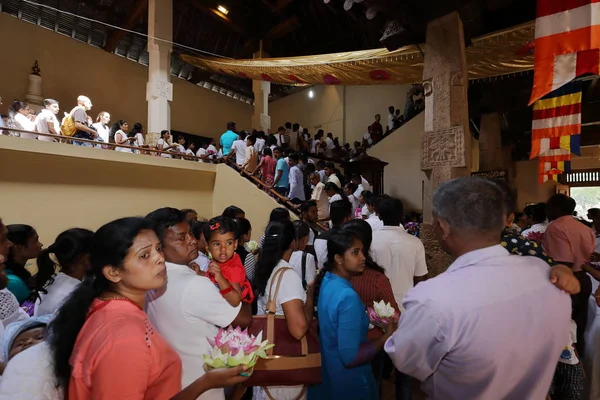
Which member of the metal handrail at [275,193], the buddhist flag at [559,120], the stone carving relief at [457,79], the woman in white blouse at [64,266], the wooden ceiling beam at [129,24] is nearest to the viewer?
the woman in white blouse at [64,266]

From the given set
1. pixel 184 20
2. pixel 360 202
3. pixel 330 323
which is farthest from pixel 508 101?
pixel 184 20

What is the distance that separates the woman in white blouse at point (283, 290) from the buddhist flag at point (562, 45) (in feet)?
8.01

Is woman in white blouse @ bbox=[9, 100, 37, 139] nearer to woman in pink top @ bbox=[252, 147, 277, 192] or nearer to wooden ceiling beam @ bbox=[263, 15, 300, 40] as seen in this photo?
woman in pink top @ bbox=[252, 147, 277, 192]

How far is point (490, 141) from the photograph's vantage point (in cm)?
809

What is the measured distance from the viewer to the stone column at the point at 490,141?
26.5ft

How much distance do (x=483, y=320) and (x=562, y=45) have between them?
293cm

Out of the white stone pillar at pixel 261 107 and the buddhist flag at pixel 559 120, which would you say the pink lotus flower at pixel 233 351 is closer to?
the buddhist flag at pixel 559 120

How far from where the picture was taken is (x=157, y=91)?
29.5 ft

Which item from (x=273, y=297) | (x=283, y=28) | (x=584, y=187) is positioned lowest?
(x=273, y=297)

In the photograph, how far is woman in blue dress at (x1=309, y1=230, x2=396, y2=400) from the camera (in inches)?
63.8

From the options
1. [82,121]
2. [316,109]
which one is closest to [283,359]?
[82,121]

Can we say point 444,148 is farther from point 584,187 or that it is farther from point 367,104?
point 367,104

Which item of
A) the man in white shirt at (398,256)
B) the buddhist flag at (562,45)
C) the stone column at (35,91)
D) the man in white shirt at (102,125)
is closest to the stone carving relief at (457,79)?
the buddhist flag at (562,45)

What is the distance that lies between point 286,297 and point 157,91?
8.81 meters
